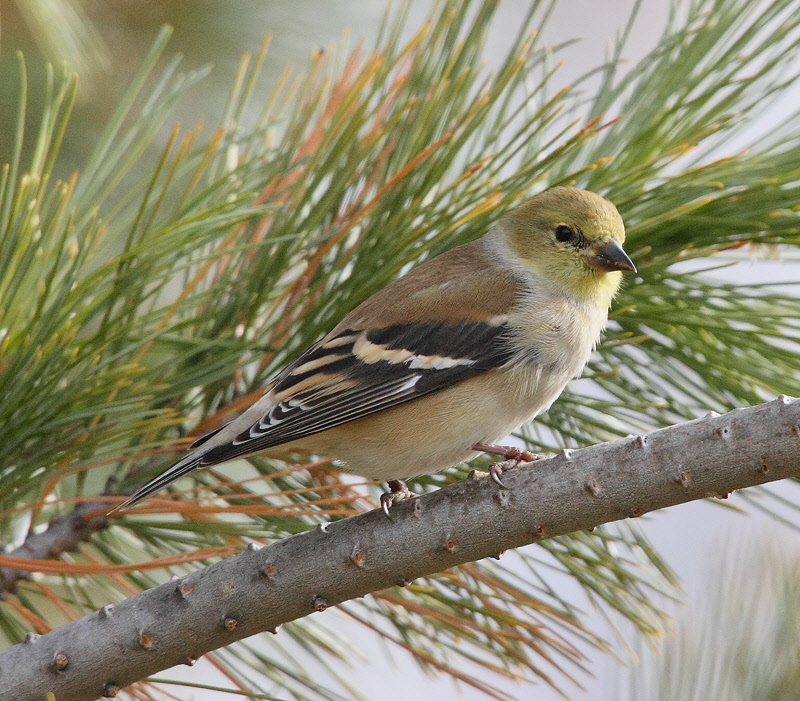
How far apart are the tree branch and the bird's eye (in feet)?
2.80

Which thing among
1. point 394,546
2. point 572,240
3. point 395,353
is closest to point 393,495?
point 394,546

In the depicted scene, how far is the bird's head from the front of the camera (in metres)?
1.50

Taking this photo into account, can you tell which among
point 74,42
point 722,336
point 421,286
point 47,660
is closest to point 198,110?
point 74,42

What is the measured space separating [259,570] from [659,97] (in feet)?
3.17

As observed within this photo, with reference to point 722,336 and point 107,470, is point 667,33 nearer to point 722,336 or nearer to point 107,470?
point 722,336

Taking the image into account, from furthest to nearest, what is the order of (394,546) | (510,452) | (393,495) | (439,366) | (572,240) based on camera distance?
1. (572,240)
2. (439,366)
3. (510,452)
4. (393,495)
5. (394,546)

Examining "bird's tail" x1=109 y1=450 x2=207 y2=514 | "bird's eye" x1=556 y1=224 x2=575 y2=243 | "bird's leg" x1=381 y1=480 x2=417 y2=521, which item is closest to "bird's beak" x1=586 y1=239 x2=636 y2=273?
"bird's eye" x1=556 y1=224 x2=575 y2=243

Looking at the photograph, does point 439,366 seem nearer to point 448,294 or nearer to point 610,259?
point 448,294

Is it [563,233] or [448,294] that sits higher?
[563,233]

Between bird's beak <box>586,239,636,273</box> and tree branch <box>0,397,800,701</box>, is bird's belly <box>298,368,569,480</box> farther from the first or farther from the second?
tree branch <box>0,397,800,701</box>

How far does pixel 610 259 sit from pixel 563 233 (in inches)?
11.7

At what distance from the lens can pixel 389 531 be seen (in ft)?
3.43

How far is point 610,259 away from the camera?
5.09ft

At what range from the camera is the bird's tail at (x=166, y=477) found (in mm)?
1187
